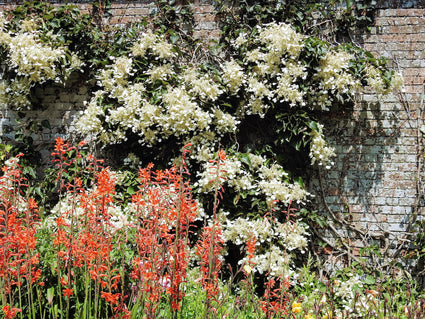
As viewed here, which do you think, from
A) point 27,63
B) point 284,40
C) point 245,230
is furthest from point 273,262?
point 27,63

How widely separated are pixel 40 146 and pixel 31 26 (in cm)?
122

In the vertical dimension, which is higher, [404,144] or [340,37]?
[340,37]

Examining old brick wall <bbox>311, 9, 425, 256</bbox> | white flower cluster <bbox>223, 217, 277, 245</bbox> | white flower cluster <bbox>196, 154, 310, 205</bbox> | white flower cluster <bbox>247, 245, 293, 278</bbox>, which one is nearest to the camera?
white flower cluster <bbox>247, 245, 293, 278</bbox>

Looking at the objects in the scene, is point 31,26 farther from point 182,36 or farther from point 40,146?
point 182,36

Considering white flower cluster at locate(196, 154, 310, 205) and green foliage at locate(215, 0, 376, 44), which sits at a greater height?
green foliage at locate(215, 0, 376, 44)

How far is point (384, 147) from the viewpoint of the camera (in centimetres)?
402

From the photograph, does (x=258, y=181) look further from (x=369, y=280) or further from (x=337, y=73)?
(x=369, y=280)

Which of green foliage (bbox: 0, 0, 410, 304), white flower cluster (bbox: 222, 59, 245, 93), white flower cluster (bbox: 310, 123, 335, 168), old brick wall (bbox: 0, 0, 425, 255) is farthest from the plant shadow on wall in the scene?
white flower cluster (bbox: 222, 59, 245, 93)

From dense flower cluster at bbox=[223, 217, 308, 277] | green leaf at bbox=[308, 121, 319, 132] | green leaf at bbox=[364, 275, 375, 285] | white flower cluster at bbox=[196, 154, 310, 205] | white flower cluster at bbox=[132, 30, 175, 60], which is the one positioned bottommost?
green leaf at bbox=[364, 275, 375, 285]

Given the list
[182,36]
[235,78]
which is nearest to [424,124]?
[235,78]

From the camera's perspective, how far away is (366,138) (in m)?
4.06

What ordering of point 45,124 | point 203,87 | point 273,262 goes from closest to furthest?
point 273,262 → point 203,87 → point 45,124

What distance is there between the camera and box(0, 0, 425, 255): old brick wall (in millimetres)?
4004

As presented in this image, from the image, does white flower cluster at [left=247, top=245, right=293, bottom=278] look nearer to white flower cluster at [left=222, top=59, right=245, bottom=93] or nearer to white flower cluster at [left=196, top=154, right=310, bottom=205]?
white flower cluster at [left=196, top=154, right=310, bottom=205]
